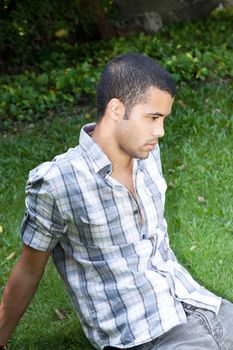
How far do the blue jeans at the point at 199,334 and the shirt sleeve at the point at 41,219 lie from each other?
1.65 feet

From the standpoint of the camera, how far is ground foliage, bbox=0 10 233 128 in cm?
689

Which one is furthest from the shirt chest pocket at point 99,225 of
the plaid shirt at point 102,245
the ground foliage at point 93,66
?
the ground foliage at point 93,66

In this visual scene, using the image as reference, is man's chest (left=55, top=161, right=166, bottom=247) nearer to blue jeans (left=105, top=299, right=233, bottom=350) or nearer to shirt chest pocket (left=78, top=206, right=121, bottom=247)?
shirt chest pocket (left=78, top=206, right=121, bottom=247)

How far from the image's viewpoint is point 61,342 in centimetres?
365

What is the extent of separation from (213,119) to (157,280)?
3115 mm

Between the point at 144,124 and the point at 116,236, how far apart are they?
412 millimetres

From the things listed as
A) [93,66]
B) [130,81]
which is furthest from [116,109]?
[93,66]

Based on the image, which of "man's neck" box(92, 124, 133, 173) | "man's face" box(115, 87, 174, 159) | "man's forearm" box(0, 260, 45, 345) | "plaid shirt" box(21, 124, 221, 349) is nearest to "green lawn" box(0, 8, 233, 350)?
"man's forearm" box(0, 260, 45, 345)

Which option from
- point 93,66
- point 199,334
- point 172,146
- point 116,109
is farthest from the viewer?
point 93,66

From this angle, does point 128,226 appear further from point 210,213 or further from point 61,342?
point 210,213

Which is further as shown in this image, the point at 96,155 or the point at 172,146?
the point at 172,146

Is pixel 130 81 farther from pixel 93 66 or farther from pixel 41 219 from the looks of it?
pixel 93 66

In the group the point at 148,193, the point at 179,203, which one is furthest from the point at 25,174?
the point at 148,193

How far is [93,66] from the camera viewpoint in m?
7.95
